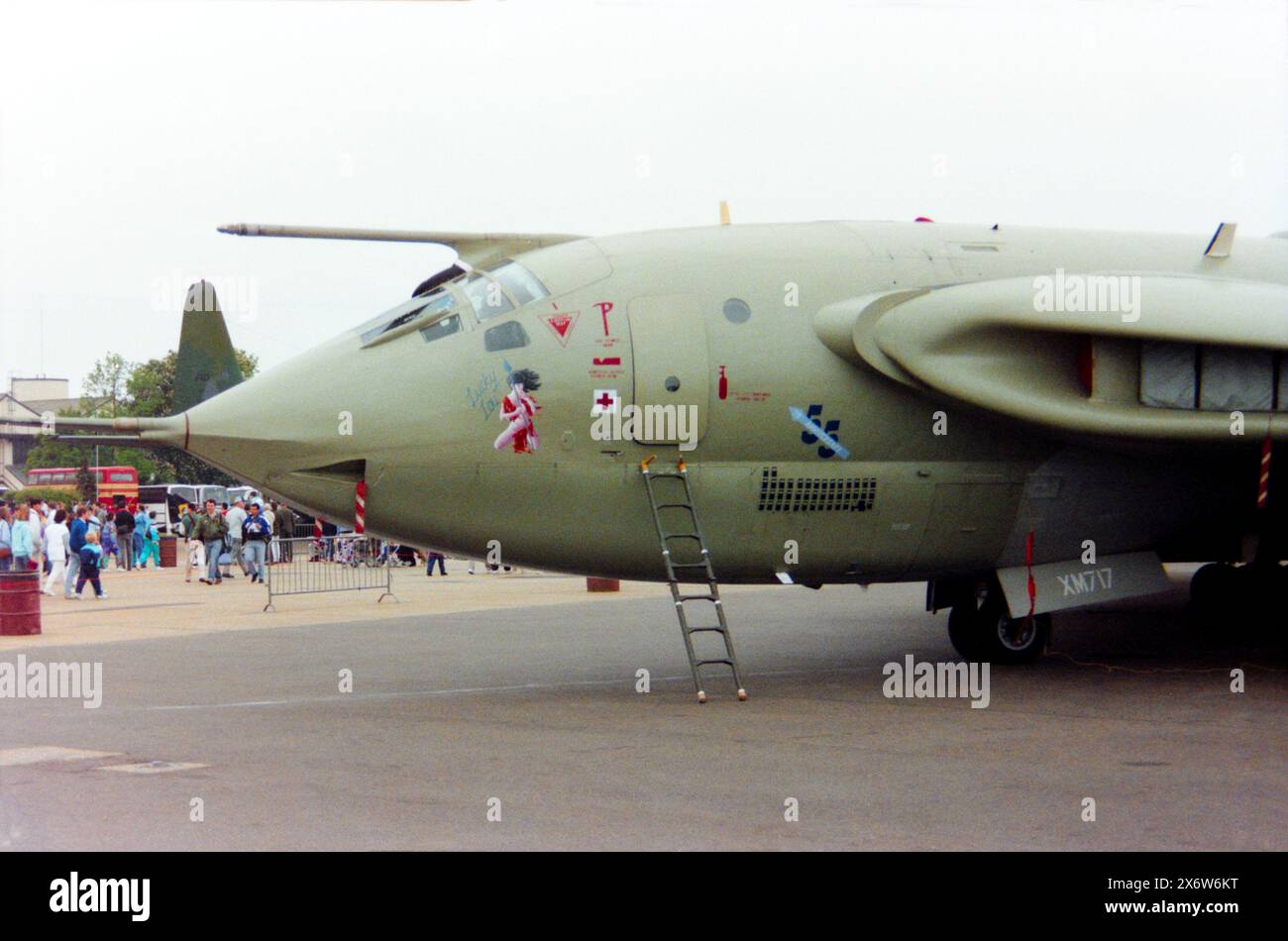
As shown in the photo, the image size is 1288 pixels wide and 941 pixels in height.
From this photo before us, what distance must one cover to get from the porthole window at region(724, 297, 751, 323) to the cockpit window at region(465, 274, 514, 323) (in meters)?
1.94

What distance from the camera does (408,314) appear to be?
12.7m

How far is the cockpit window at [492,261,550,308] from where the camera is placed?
12664mm

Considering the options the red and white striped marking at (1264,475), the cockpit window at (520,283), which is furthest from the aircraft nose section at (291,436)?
the red and white striped marking at (1264,475)

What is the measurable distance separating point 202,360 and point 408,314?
6828 millimetres

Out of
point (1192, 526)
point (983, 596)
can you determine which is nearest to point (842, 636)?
point (983, 596)

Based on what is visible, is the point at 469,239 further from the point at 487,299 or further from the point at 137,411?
the point at 137,411

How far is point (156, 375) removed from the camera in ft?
297

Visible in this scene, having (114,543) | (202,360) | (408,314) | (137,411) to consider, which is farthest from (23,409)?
(408,314)

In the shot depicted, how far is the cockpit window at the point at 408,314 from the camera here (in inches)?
496

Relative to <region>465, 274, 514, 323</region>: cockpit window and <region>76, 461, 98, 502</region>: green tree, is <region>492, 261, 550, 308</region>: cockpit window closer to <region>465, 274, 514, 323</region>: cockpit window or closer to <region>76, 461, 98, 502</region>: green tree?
<region>465, 274, 514, 323</region>: cockpit window

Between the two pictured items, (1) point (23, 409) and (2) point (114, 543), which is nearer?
(2) point (114, 543)

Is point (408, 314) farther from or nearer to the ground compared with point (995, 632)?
farther from the ground
